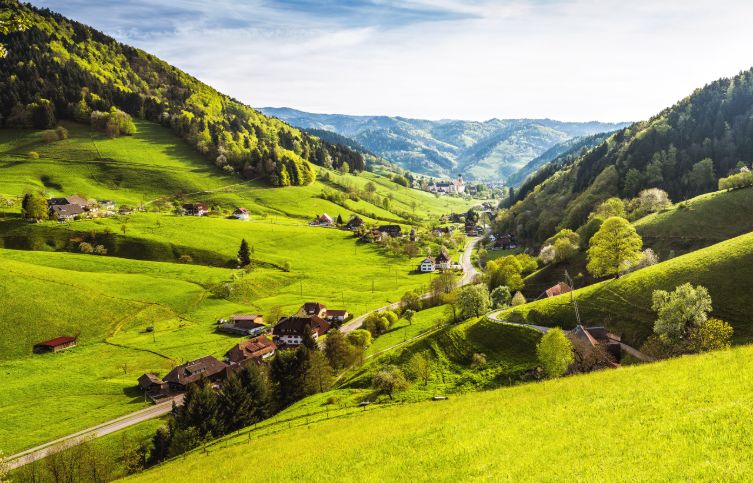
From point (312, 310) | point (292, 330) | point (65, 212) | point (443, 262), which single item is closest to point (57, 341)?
point (292, 330)

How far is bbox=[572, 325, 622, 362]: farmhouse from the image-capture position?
58688mm

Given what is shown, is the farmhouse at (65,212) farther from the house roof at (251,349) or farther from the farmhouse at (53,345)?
the house roof at (251,349)

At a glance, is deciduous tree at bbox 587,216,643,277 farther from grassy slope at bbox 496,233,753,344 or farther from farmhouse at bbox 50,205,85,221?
farmhouse at bbox 50,205,85,221

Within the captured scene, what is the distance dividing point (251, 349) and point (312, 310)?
25194 mm

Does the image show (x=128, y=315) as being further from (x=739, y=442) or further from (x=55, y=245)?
(x=739, y=442)

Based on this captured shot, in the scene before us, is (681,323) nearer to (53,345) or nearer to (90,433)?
(90,433)

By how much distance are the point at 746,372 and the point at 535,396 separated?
1496 cm

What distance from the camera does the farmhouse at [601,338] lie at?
5869 centimetres

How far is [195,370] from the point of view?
85.1 metres

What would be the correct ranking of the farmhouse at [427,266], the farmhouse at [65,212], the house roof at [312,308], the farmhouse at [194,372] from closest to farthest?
the farmhouse at [194,372] < the house roof at [312,308] < the farmhouse at [65,212] < the farmhouse at [427,266]

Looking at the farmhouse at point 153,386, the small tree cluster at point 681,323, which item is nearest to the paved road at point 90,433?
the farmhouse at point 153,386

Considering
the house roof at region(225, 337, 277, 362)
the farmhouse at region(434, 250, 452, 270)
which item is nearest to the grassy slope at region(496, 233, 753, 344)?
the house roof at region(225, 337, 277, 362)

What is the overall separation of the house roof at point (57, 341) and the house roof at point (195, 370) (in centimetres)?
3036

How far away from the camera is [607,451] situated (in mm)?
19938
